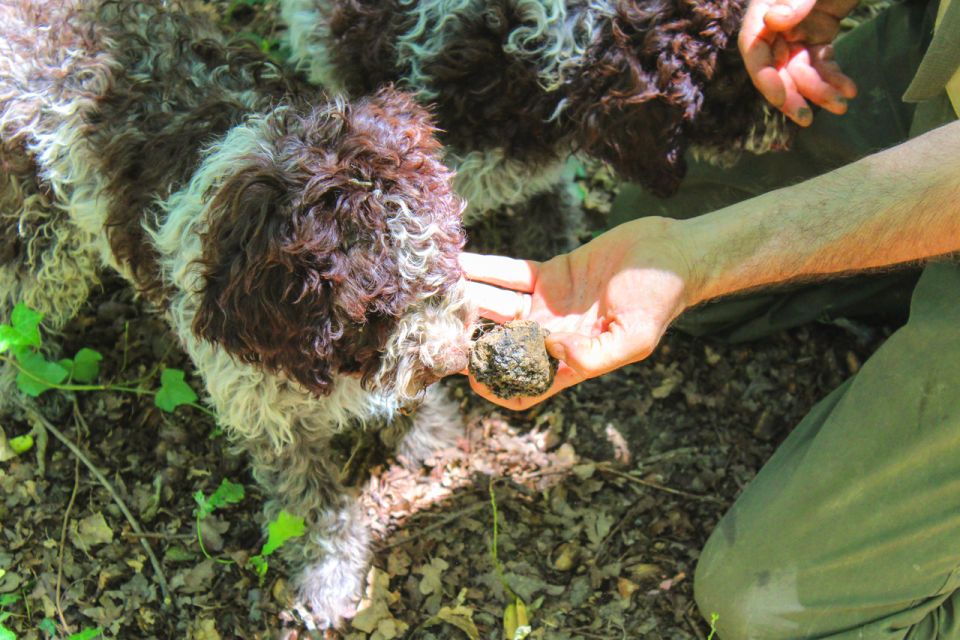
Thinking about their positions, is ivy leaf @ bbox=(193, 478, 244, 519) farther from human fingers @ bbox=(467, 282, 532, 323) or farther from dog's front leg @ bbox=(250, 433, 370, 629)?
human fingers @ bbox=(467, 282, 532, 323)

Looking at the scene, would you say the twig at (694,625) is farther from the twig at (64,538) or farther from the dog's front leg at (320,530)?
the twig at (64,538)

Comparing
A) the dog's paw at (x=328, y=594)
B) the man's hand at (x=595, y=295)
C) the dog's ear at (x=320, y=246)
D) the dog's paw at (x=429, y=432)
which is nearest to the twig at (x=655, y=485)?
the dog's paw at (x=429, y=432)

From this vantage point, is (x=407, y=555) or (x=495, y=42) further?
(x=407, y=555)

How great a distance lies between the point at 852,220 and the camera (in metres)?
2.50

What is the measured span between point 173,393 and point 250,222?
4.02 feet

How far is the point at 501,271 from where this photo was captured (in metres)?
2.75

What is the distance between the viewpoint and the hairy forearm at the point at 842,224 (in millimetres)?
2416

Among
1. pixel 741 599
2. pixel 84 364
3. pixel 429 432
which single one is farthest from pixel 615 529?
pixel 84 364

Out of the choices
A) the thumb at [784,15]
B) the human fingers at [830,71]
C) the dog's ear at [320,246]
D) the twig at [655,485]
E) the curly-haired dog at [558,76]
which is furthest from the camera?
the twig at [655,485]

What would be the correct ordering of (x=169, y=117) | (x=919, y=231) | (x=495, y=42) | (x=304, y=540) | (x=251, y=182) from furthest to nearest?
1. (x=304, y=540)
2. (x=495, y=42)
3. (x=169, y=117)
4. (x=919, y=231)
5. (x=251, y=182)

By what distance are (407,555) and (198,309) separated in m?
1.39

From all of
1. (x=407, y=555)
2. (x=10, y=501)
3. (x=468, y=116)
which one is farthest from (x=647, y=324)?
(x=10, y=501)

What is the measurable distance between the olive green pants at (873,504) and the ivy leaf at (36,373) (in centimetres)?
242

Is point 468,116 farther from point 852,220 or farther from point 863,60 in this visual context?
point 863,60
